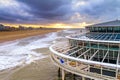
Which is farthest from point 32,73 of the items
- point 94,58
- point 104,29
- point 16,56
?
point 16,56

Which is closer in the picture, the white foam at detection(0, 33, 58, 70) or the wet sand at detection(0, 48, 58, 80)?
the wet sand at detection(0, 48, 58, 80)

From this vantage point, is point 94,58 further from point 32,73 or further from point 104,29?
point 32,73

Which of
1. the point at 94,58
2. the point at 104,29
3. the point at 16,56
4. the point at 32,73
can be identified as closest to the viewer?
the point at 94,58

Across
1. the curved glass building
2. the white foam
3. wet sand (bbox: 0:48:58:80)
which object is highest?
the curved glass building

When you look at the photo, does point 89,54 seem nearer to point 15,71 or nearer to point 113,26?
point 113,26

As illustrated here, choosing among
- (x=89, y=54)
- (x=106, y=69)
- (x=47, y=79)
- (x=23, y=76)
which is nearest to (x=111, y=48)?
(x=89, y=54)

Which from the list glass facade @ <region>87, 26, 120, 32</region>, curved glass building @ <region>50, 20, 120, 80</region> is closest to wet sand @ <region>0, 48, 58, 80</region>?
curved glass building @ <region>50, 20, 120, 80</region>

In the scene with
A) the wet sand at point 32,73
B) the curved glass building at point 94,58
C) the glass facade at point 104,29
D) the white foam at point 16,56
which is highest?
the glass facade at point 104,29

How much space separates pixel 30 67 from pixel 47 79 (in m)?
8.13

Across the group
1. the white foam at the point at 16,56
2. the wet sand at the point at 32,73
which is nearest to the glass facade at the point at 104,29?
the wet sand at the point at 32,73

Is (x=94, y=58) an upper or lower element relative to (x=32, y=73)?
upper

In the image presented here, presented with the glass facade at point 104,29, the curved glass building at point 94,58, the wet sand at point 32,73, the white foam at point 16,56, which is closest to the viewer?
the curved glass building at point 94,58

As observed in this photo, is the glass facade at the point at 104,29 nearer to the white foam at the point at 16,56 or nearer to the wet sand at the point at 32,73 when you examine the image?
the wet sand at the point at 32,73

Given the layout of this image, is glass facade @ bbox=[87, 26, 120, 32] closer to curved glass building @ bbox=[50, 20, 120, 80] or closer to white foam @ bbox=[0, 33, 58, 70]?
curved glass building @ bbox=[50, 20, 120, 80]
